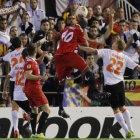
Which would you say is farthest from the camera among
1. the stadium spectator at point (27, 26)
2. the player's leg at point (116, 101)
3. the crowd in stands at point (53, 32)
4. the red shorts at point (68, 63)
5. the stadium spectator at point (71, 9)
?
the stadium spectator at point (71, 9)

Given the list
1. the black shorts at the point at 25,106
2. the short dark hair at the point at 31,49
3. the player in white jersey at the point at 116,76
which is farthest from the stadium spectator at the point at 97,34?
the short dark hair at the point at 31,49

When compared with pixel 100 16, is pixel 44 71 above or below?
below

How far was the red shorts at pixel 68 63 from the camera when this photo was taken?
10.3 meters

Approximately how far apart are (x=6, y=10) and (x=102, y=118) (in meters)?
4.18

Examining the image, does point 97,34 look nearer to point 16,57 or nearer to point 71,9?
point 71,9

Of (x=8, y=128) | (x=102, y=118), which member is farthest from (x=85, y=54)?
(x=8, y=128)

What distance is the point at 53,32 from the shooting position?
14.0m

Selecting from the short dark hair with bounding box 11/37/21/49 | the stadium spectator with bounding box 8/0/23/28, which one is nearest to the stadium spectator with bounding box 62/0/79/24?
the stadium spectator with bounding box 8/0/23/28

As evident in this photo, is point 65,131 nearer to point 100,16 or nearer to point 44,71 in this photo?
point 44,71

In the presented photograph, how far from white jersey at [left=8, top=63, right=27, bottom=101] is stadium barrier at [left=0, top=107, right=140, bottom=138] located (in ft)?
4.31

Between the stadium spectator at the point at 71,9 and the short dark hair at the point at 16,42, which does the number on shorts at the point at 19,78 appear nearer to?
the short dark hair at the point at 16,42

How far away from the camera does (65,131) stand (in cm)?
1248

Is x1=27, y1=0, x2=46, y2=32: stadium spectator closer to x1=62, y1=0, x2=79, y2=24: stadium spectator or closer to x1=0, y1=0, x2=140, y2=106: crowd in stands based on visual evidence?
x1=0, y1=0, x2=140, y2=106: crowd in stands

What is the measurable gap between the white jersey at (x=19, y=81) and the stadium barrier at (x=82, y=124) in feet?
4.31
